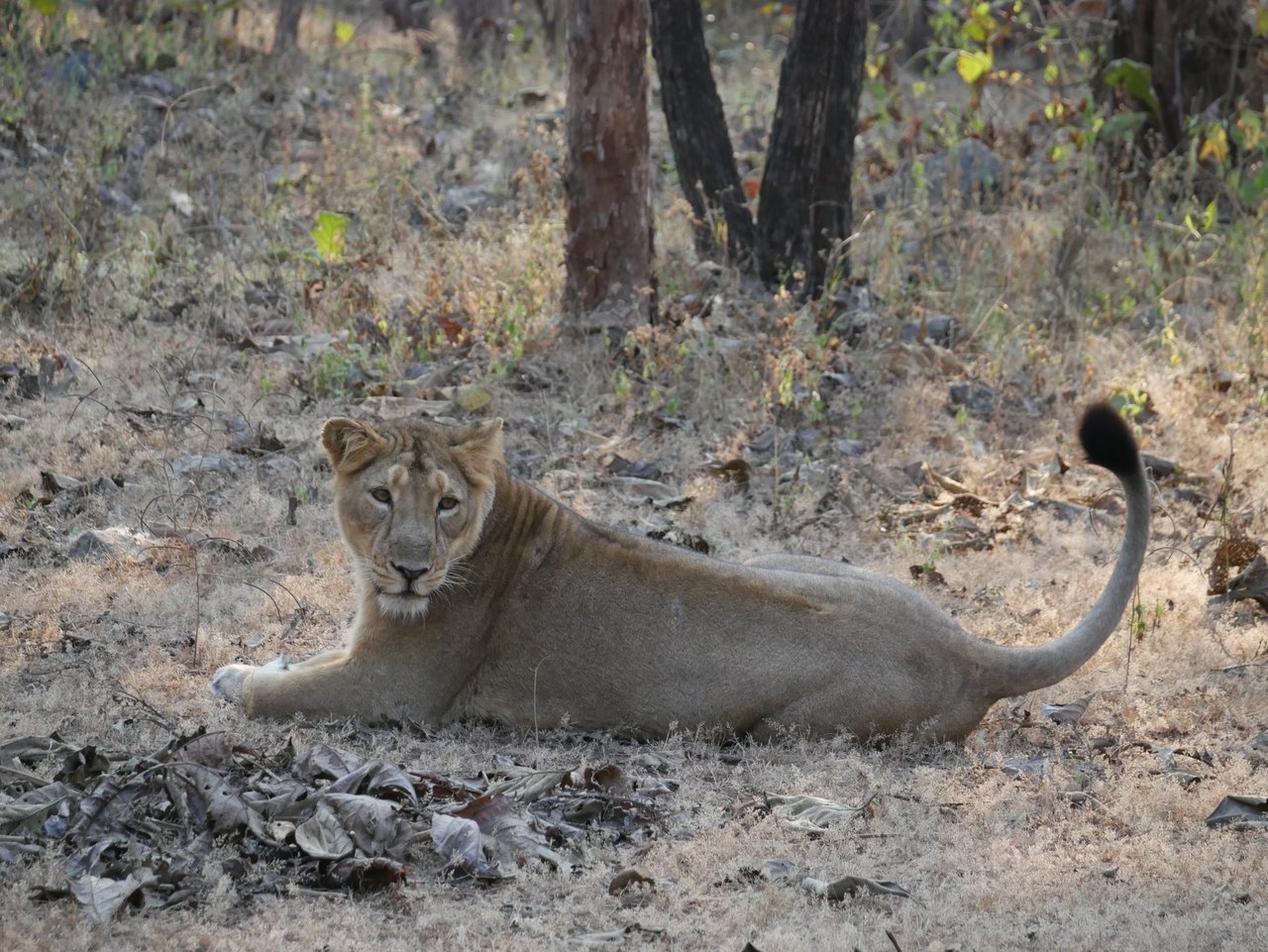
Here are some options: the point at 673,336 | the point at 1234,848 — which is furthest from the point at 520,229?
the point at 1234,848

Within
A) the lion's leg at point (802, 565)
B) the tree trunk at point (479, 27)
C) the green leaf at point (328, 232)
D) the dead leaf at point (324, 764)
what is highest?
the tree trunk at point (479, 27)

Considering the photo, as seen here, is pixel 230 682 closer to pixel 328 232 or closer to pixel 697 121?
pixel 328 232

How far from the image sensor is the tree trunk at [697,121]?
11.6 m

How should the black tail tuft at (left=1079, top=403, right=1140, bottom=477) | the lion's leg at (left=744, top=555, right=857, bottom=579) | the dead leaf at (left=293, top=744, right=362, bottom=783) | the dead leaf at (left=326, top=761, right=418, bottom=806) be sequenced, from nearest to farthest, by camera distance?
the dead leaf at (left=326, top=761, right=418, bottom=806) → the dead leaf at (left=293, top=744, right=362, bottom=783) → the black tail tuft at (left=1079, top=403, right=1140, bottom=477) → the lion's leg at (left=744, top=555, right=857, bottom=579)

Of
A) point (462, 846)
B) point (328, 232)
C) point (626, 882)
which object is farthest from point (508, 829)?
point (328, 232)

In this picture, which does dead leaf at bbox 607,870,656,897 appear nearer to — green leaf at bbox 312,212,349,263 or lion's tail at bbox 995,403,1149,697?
lion's tail at bbox 995,403,1149,697

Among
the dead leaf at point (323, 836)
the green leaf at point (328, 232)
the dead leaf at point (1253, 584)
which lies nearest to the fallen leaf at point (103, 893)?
the dead leaf at point (323, 836)

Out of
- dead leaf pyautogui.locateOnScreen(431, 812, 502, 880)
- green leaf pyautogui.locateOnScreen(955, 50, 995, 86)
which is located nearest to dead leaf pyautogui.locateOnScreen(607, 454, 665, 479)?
dead leaf pyautogui.locateOnScreen(431, 812, 502, 880)

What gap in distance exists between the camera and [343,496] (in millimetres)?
5953

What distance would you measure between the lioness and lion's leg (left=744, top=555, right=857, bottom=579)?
0.40 m

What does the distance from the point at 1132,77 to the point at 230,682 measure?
10.1 metres

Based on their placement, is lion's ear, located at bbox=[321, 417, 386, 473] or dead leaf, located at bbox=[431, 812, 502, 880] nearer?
dead leaf, located at bbox=[431, 812, 502, 880]

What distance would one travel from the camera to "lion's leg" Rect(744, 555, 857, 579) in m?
6.44

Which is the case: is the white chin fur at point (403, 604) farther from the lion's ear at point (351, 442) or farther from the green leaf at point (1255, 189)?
the green leaf at point (1255, 189)
